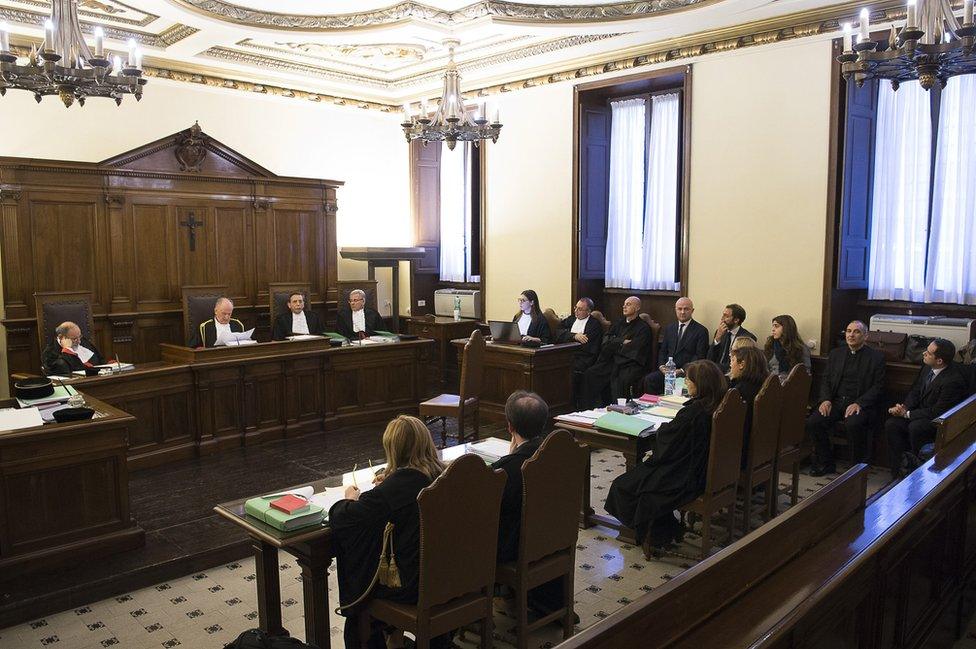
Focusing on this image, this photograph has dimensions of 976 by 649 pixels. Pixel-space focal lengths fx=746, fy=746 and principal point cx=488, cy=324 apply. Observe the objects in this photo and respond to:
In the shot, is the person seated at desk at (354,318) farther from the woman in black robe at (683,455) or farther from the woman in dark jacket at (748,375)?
the woman in black robe at (683,455)

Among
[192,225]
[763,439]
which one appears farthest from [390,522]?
[192,225]

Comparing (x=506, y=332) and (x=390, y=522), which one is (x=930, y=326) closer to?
(x=506, y=332)

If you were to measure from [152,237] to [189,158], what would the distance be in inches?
39.8

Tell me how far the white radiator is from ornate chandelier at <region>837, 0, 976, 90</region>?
9.48 feet

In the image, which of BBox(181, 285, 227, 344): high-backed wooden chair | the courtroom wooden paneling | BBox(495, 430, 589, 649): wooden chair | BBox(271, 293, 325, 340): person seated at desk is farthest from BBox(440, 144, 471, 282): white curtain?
BBox(495, 430, 589, 649): wooden chair

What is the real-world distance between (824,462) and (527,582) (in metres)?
3.91

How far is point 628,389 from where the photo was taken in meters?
7.80

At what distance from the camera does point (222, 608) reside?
12.6 ft

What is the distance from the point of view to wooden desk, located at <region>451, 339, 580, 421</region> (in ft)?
24.8

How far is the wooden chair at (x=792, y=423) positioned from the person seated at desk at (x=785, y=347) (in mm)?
1472

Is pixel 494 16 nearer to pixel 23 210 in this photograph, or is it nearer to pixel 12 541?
pixel 23 210

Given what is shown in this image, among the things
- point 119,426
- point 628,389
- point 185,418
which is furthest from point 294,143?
point 119,426

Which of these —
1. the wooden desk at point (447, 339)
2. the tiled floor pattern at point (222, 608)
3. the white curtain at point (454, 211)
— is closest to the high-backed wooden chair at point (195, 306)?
the wooden desk at point (447, 339)

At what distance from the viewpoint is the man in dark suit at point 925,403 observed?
5445 mm
